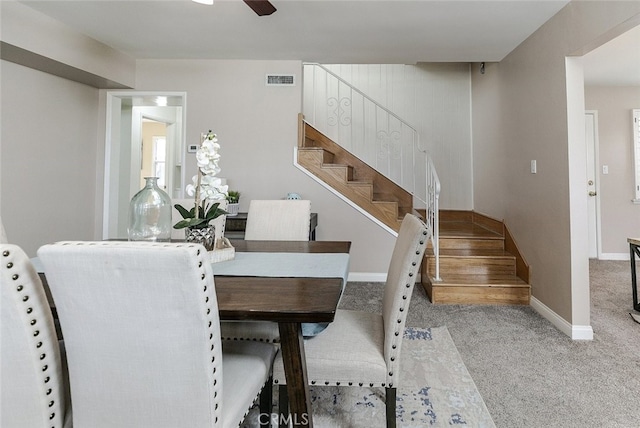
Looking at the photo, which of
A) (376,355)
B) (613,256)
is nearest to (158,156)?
(376,355)

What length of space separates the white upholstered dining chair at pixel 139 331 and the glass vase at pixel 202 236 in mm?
744

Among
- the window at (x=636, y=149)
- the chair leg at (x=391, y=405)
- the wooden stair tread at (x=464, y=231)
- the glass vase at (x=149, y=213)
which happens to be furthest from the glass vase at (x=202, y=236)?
the window at (x=636, y=149)

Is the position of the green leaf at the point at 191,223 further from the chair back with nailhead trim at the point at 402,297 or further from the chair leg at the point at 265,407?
the chair back with nailhead trim at the point at 402,297

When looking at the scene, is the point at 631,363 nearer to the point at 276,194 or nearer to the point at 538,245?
the point at 538,245

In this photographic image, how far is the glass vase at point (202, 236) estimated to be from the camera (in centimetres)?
150

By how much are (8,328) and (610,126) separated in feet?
21.6

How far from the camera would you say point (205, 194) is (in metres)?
1.47

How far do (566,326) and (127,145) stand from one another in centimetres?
525

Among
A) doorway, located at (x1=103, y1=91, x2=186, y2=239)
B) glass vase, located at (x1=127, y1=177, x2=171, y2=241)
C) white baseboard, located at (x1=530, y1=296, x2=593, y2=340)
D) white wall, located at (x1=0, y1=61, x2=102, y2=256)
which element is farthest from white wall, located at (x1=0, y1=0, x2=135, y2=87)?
white baseboard, located at (x1=530, y1=296, x2=593, y2=340)

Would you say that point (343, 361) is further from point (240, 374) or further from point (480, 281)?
point (480, 281)

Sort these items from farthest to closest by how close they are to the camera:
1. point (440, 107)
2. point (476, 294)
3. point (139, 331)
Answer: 1. point (440, 107)
2. point (476, 294)
3. point (139, 331)

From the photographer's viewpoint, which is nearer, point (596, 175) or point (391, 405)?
point (391, 405)

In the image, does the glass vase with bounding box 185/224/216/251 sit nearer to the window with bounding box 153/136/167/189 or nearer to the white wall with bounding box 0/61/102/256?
the white wall with bounding box 0/61/102/256

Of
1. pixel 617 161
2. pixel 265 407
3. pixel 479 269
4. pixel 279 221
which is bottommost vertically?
pixel 265 407
